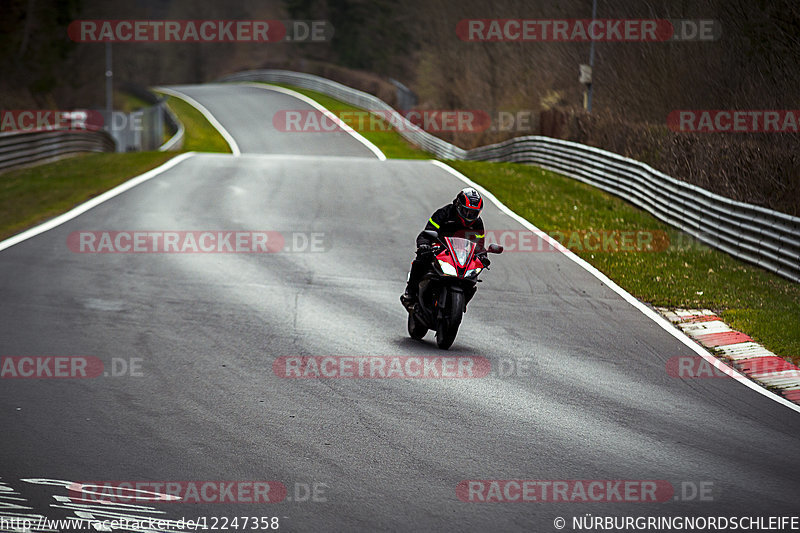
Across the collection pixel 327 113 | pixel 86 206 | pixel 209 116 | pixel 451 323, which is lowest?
pixel 451 323

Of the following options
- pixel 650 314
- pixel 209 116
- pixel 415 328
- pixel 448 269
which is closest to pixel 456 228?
pixel 448 269

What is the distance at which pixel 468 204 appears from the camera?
10.0 meters

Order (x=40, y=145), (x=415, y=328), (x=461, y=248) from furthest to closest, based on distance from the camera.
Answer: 1. (x=40, y=145)
2. (x=415, y=328)
3. (x=461, y=248)

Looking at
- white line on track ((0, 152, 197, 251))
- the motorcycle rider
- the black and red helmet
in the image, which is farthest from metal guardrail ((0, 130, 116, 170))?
the black and red helmet

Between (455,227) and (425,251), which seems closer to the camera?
(425,251)

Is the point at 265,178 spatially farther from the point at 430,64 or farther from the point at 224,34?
the point at 224,34

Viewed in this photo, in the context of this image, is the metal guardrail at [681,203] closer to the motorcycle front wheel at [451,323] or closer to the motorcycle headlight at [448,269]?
the motorcycle front wheel at [451,323]

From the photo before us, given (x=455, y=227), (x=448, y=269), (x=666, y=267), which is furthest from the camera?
(x=666, y=267)

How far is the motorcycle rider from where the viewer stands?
1005 centimetres

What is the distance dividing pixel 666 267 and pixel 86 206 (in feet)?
39.7

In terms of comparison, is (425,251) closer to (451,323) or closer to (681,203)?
(451,323)

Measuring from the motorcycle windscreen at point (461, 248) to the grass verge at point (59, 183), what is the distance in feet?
33.8

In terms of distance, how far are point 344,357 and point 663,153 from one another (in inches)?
623

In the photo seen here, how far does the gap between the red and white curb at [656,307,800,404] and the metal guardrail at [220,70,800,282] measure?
10.7ft
